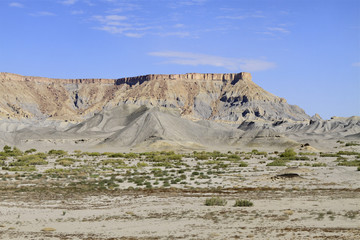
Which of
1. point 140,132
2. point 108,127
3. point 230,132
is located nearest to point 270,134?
→ point 230,132

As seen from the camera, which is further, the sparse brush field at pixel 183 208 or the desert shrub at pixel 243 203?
the desert shrub at pixel 243 203

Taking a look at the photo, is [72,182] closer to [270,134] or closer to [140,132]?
[140,132]

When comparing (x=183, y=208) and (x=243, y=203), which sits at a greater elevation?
(x=243, y=203)

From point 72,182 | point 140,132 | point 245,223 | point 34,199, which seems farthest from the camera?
point 140,132

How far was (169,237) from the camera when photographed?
14.3 meters

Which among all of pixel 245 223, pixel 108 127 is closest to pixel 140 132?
pixel 108 127

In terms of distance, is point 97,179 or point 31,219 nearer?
point 31,219

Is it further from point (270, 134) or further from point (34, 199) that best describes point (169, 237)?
point (270, 134)

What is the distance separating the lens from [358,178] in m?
30.5

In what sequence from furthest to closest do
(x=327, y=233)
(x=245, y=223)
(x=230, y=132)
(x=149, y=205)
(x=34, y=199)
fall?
(x=230, y=132), (x=34, y=199), (x=149, y=205), (x=245, y=223), (x=327, y=233)

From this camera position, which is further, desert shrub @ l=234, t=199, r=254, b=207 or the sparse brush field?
desert shrub @ l=234, t=199, r=254, b=207

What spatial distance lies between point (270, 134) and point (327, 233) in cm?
7960

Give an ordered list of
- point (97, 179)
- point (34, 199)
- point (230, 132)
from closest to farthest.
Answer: point (34, 199)
point (97, 179)
point (230, 132)

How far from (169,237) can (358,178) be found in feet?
64.2
